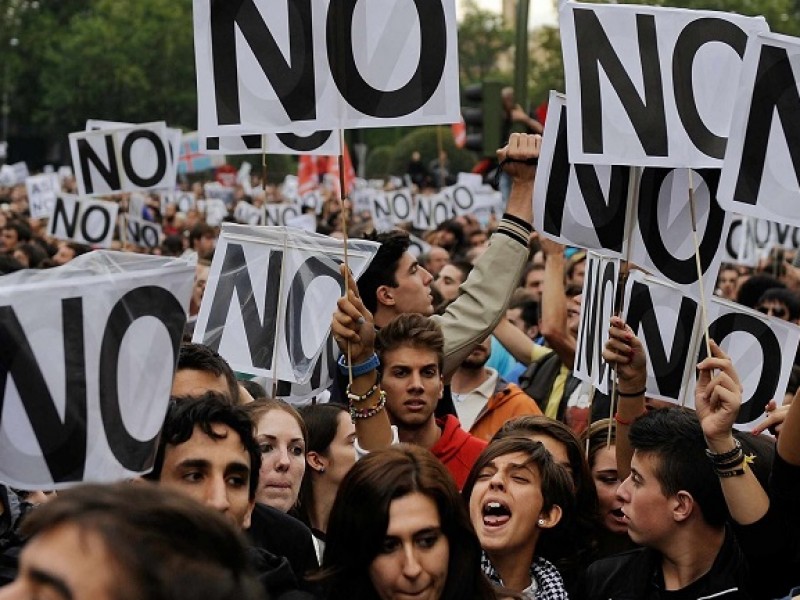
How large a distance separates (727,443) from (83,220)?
12516mm

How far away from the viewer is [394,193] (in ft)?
76.5

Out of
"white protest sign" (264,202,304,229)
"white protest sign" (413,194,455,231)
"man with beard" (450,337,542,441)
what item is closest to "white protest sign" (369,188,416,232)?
"white protest sign" (413,194,455,231)

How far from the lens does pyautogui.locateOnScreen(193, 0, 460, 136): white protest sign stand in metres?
5.43

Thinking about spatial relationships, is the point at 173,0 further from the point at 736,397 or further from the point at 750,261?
the point at 736,397

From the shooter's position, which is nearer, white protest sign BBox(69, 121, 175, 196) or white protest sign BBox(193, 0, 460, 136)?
white protest sign BBox(193, 0, 460, 136)

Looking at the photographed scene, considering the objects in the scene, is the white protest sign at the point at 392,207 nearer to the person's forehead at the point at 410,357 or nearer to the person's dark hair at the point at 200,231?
the person's dark hair at the point at 200,231

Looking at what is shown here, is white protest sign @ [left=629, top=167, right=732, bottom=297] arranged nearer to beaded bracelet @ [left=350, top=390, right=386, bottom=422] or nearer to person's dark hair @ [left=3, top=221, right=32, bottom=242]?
beaded bracelet @ [left=350, top=390, right=386, bottom=422]

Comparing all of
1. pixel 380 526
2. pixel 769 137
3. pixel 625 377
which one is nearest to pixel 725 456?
pixel 380 526

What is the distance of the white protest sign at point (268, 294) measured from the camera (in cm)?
640

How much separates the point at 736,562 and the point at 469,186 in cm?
1847

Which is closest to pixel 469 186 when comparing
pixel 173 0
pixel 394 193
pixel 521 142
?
pixel 394 193

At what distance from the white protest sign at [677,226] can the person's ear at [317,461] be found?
1.40 meters

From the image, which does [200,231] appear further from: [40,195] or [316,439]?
[316,439]

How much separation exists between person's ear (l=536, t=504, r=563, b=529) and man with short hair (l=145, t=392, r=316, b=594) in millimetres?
962
